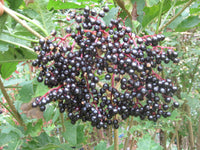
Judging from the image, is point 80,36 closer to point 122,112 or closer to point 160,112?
point 122,112

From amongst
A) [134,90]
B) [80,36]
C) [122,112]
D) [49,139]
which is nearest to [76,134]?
[49,139]

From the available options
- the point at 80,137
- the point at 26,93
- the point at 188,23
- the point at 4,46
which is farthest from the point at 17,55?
the point at 188,23

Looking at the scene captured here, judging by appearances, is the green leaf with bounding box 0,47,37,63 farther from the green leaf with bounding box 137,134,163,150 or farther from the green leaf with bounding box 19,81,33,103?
the green leaf with bounding box 137,134,163,150

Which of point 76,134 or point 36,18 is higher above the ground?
point 36,18

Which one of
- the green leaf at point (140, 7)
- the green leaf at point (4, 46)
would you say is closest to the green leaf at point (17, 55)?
the green leaf at point (4, 46)

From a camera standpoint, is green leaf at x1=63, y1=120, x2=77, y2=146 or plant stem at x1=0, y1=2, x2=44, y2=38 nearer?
plant stem at x1=0, y1=2, x2=44, y2=38

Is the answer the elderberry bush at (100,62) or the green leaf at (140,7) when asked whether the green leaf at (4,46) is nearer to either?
the elderberry bush at (100,62)

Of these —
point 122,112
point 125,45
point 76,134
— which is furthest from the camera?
point 76,134

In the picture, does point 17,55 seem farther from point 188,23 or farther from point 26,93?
point 188,23

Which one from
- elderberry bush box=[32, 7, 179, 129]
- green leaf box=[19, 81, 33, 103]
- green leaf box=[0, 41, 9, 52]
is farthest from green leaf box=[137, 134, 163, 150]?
green leaf box=[0, 41, 9, 52]
